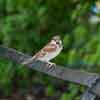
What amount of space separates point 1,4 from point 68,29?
698 millimetres

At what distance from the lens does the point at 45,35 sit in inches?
217

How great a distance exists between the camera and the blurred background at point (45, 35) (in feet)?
14.4

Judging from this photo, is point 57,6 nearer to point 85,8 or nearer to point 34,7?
point 34,7

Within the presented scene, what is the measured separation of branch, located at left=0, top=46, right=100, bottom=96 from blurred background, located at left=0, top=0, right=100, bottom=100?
1.77 m

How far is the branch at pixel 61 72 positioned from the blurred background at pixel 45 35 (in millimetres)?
1771

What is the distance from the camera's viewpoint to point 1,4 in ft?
16.9

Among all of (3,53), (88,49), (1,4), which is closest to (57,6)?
(1,4)

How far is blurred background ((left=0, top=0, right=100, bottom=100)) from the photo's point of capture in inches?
173

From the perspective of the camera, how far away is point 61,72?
220 centimetres

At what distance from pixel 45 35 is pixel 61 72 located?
10.9 ft

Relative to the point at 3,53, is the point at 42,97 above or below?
below

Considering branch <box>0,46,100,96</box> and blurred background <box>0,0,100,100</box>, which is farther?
blurred background <box>0,0,100,100</box>

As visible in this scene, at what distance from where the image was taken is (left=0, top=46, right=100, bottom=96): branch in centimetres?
211

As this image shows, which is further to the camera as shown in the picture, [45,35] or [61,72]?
[45,35]
